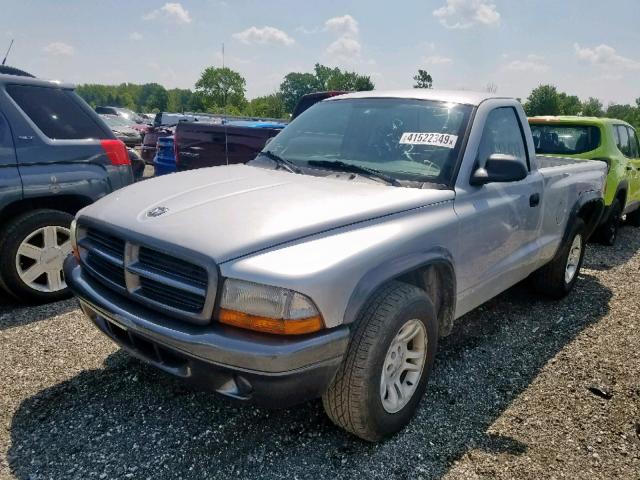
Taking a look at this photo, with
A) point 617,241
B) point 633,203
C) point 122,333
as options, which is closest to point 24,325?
point 122,333

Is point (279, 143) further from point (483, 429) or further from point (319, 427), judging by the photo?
point (483, 429)

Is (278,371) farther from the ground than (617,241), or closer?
farther from the ground

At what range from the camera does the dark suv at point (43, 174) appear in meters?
3.93

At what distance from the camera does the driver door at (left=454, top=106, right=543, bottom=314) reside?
2.93 m

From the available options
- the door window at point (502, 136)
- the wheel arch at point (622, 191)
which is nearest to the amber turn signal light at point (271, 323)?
the door window at point (502, 136)

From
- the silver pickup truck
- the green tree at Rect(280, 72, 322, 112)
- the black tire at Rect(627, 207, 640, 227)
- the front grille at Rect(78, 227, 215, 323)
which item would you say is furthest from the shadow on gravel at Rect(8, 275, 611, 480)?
the green tree at Rect(280, 72, 322, 112)

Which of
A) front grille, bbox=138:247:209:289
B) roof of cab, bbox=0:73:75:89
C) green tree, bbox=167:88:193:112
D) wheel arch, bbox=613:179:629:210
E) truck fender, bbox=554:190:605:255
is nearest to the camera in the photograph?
front grille, bbox=138:247:209:289

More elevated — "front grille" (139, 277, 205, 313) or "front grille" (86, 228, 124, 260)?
"front grille" (86, 228, 124, 260)

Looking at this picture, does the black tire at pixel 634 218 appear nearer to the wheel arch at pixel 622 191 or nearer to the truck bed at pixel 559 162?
the wheel arch at pixel 622 191

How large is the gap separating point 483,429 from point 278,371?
1.43m

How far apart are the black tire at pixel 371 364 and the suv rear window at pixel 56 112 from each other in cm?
335

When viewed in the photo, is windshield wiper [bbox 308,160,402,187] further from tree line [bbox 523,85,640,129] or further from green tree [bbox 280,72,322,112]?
green tree [bbox 280,72,322,112]

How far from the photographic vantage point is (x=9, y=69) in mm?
4512

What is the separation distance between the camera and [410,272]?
2582mm
